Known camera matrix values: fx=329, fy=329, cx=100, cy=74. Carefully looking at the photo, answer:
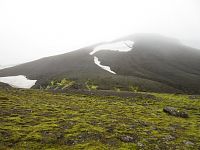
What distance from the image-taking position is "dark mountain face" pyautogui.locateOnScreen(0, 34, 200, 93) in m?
127

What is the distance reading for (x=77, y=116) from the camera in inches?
1677

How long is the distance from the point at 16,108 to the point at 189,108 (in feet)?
110

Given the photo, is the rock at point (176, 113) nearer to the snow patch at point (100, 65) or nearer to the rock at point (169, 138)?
the rock at point (169, 138)

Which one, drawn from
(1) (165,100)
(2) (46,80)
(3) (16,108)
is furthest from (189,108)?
(2) (46,80)

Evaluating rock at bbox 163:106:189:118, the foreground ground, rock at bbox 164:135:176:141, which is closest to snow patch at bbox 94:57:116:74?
rock at bbox 163:106:189:118

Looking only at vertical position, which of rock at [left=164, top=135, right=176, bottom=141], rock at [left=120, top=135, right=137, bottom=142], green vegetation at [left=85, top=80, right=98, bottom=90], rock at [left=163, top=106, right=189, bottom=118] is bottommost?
green vegetation at [left=85, top=80, right=98, bottom=90]

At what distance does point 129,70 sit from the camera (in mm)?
152375

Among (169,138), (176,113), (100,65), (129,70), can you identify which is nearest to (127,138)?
(169,138)

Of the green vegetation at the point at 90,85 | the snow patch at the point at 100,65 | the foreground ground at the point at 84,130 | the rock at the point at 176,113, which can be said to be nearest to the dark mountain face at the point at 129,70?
the snow patch at the point at 100,65

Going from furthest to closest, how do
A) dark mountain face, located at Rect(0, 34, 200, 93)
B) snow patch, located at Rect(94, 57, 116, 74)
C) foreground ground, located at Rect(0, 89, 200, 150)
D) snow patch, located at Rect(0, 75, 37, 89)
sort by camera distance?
snow patch, located at Rect(94, 57, 116, 74), dark mountain face, located at Rect(0, 34, 200, 93), snow patch, located at Rect(0, 75, 37, 89), foreground ground, located at Rect(0, 89, 200, 150)

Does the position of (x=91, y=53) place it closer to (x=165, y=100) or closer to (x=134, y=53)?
(x=134, y=53)

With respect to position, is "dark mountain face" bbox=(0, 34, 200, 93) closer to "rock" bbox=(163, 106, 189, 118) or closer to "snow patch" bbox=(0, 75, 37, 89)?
"snow patch" bbox=(0, 75, 37, 89)

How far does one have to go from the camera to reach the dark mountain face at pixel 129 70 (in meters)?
127

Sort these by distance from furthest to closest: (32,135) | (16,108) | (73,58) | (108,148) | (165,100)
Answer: (73,58), (165,100), (16,108), (32,135), (108,148)
